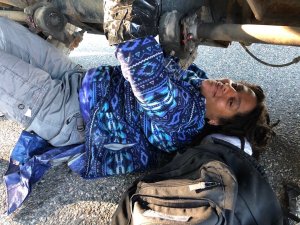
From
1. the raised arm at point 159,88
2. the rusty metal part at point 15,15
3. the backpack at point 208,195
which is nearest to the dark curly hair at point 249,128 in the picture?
the raised arm at point 159,88

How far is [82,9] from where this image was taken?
141 cm

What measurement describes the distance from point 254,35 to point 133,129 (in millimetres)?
651

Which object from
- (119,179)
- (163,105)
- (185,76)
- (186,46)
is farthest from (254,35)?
(119,179)

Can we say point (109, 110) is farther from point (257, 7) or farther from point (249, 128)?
point (257, 7)

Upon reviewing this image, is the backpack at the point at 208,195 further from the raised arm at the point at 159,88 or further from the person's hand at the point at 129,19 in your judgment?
the person's hand at the point at 129,19

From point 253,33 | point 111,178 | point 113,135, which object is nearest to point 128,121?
point 113,135

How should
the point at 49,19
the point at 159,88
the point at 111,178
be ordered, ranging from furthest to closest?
the point at 111,178, the point at 49,19, the point at 159,88

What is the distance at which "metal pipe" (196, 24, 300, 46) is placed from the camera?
1015 mm

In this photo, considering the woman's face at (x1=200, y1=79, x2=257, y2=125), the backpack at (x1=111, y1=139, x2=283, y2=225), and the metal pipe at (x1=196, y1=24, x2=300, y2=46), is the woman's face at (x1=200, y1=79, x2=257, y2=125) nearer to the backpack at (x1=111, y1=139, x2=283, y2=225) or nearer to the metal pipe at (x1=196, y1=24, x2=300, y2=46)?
the backpack at (x1=111, y1=139, x2=283, y2=225)

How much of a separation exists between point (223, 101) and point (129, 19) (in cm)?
64

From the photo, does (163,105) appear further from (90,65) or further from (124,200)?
(90,65)

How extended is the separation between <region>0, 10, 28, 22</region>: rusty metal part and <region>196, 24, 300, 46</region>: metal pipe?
911mm

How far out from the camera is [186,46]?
117cm

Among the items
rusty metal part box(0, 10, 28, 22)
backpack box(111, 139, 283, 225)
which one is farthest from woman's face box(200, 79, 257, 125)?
rusty metal part box(0, 10, 28, 22)
